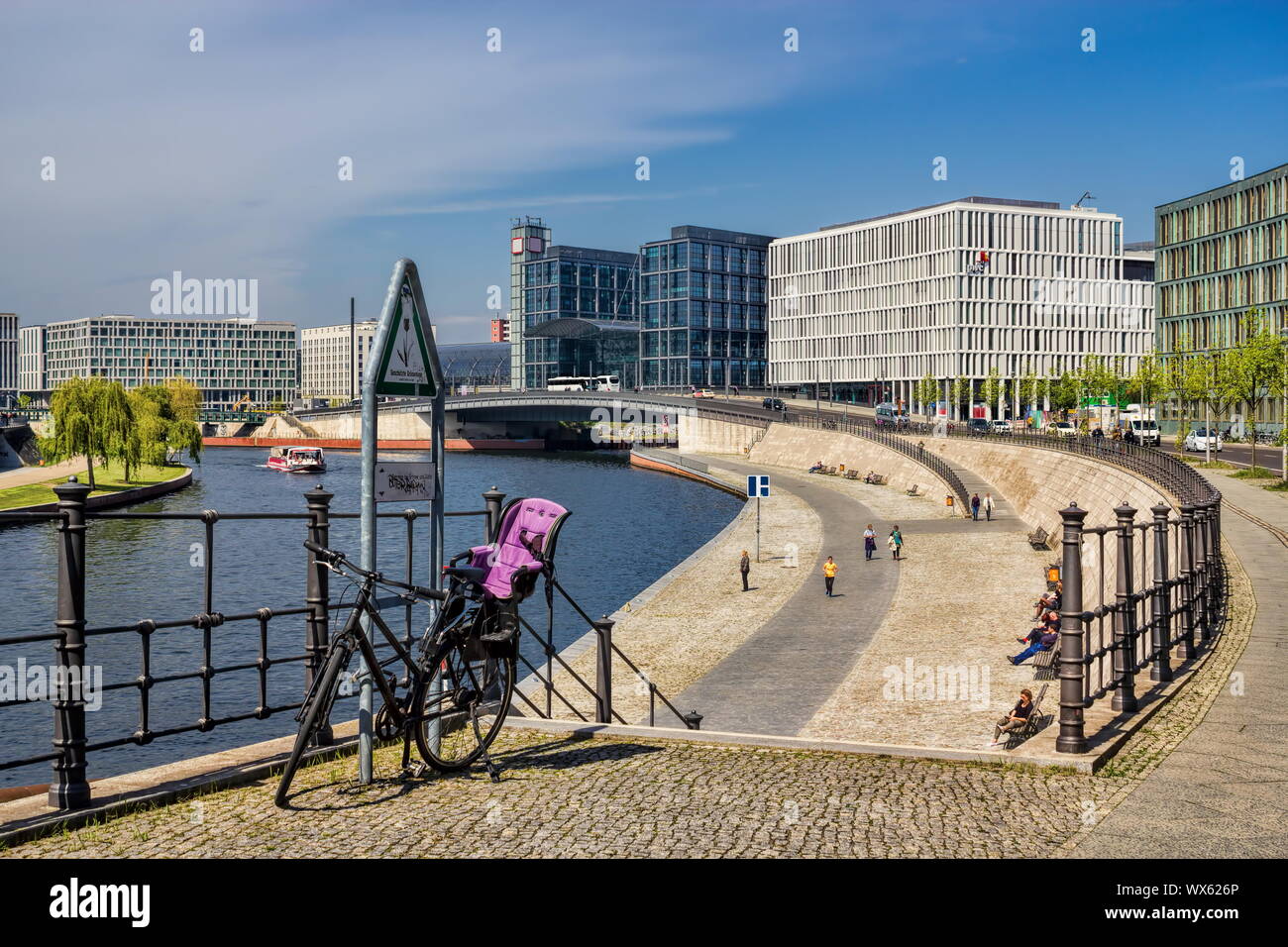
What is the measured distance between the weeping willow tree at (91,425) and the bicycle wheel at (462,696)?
74.4 metres

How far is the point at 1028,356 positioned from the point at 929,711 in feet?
412

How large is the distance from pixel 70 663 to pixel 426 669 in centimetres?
229

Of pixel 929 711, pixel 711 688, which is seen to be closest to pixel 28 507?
pixel 711 688

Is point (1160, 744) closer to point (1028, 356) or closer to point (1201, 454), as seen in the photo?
point (1201, 454)

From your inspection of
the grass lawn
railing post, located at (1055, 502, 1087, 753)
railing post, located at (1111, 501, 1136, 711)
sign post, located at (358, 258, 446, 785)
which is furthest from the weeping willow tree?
railing post, located at (1055, 502, 1087, 753)

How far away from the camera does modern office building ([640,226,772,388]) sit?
181125mm

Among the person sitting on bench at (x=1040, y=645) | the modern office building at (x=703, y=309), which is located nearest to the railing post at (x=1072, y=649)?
the person sitting on bench at (x=1040, y=645)

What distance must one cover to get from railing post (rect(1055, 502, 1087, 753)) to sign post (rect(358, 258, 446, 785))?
5305mm

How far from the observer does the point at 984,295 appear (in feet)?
456

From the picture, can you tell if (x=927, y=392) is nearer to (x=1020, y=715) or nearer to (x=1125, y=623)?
(x=1020, y=715)

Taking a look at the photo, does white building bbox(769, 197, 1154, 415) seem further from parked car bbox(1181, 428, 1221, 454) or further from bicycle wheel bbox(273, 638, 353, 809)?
bicycle wheel bbox(273, 638, 353, 809)

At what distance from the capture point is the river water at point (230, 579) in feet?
79.1

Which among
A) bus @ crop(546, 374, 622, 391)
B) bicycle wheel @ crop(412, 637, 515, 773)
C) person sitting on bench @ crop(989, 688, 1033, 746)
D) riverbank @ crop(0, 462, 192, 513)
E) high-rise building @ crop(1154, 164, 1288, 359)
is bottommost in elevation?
person sitting on bench @ crop(989, 688, 1033, 746)

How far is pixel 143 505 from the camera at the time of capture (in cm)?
7831
